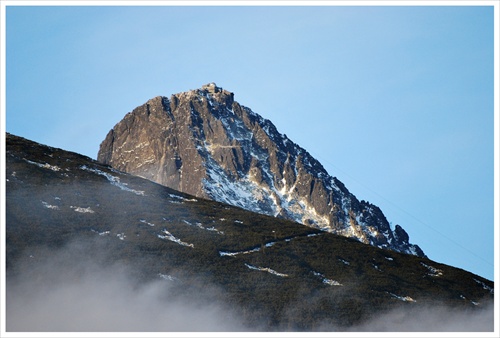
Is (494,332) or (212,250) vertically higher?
(212,250)

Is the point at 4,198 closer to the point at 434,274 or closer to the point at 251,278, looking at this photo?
the point at 251,278

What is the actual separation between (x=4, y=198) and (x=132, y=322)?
36280 mm

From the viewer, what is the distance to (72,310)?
84.6m

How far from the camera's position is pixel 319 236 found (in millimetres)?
128125

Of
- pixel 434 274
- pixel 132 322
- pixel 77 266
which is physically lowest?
pixel 132 322

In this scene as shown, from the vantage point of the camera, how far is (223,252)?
109625 mm

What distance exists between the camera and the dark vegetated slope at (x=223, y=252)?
315ft

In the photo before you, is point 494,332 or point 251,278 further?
point 251,278

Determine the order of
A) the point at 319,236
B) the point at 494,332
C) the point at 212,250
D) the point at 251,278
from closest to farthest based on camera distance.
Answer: the point at 494,332
the point at 251,278
the point at 212,250
the point at 319,236

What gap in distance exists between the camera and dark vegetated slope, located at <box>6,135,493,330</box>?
3781 inches

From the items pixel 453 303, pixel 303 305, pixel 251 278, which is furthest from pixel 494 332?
pixel 251 278

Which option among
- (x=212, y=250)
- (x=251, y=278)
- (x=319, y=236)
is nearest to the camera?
(x=251, y=278)

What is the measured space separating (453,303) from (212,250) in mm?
31144

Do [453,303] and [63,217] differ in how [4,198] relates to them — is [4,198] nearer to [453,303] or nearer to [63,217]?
[63,217]
